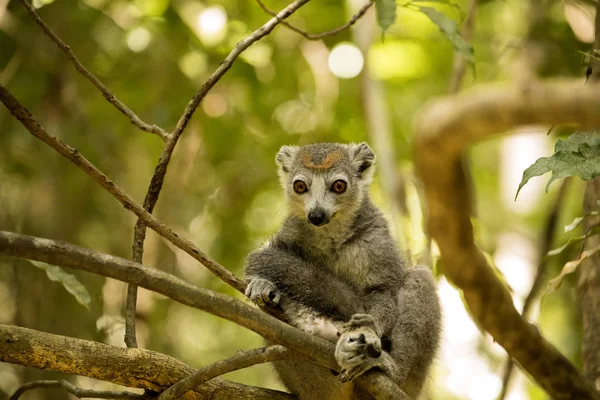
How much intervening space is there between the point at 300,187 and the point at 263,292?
1.87m

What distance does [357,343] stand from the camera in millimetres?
5074

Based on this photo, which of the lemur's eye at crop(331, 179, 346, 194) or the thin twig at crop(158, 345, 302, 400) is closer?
the thin twig at crop(158, 345, 302, 400)

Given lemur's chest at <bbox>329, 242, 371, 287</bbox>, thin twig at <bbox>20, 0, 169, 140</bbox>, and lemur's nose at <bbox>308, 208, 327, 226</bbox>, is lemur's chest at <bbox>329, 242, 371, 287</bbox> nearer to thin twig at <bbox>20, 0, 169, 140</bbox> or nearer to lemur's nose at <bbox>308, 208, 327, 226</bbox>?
lemur's nose at <bbox>308, 208, 327, 226</bbox>

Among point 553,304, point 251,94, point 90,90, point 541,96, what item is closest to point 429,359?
point 541,96

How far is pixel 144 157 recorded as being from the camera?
1124 cm

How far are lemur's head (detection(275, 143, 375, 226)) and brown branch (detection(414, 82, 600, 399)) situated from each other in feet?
10.7

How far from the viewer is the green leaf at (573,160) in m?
4.27

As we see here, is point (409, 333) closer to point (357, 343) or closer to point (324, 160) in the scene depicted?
point (357, 343)

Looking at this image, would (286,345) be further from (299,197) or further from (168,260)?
(168,260)

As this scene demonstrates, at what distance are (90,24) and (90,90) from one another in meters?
1.88

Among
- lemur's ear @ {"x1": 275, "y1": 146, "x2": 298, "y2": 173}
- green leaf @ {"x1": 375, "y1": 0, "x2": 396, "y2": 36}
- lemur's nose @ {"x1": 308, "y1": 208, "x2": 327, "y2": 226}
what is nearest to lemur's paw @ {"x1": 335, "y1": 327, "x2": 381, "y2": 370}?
lemur's nose @ {"x1": 308, "y1": 208, "x2": 327, "y2": 226}

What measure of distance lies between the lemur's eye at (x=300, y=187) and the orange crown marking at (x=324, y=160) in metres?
0.28

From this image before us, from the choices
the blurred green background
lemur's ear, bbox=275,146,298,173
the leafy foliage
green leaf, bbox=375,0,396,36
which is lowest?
green leaf, bbox=375,0,396,36

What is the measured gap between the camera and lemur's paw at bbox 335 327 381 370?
16.2 ft
